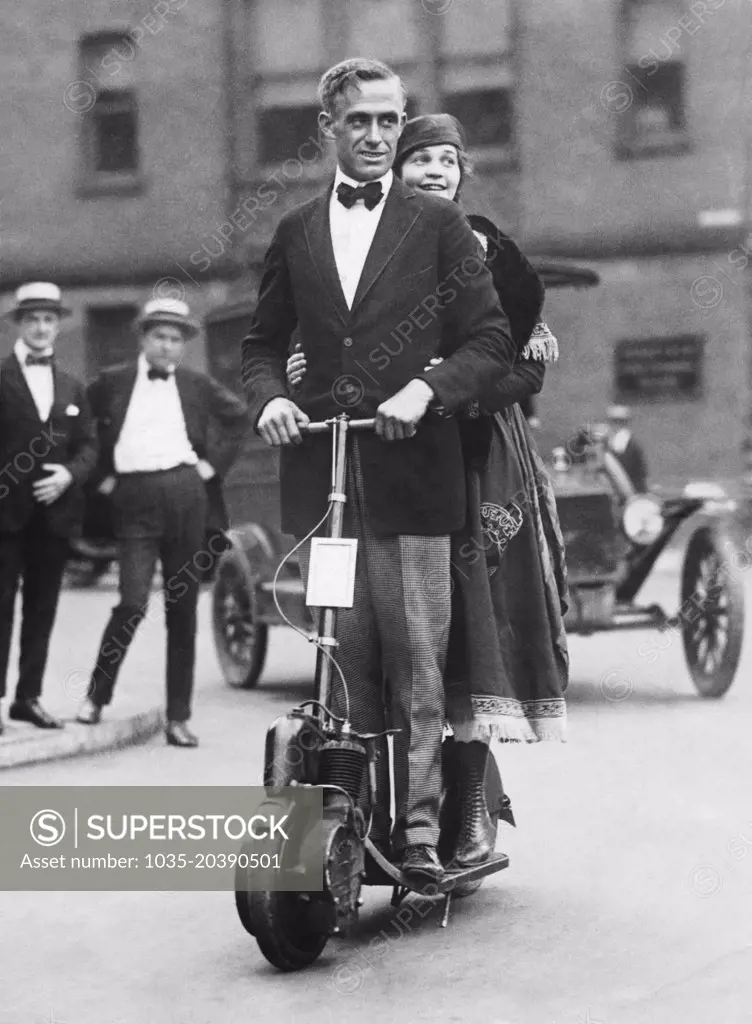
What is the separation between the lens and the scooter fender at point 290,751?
13.4 ft

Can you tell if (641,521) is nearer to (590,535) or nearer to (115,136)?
(590,535)

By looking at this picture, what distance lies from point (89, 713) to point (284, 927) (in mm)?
4304

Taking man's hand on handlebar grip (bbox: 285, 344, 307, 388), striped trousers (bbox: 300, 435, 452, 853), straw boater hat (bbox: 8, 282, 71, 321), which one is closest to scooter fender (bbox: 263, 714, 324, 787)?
striped trousers (bbox: 300, 435, 452, 853)

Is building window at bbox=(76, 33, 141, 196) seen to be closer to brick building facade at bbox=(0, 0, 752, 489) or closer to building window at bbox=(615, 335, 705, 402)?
brick building facade at bbox=(0, 0, 752, 489)

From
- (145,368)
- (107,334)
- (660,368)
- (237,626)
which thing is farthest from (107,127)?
(145,368)

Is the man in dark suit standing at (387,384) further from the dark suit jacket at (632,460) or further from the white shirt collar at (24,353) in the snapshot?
the dark suit jacket at (632,460)

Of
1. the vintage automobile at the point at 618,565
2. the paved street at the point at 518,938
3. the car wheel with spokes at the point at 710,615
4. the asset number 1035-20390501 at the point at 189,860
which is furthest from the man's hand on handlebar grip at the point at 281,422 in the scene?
the car wheel with spokes at the point at 710,615

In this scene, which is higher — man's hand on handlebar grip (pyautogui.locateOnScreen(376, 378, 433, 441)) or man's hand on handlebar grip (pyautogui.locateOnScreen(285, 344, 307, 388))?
man's hand on handlebar grip (pyautogui.locateOnScreen(285, 344, 307, 388))

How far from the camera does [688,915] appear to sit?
466cm

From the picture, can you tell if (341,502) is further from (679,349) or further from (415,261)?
(679,349)

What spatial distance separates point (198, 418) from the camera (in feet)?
26.8

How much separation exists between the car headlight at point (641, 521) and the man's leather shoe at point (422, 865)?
5252mm

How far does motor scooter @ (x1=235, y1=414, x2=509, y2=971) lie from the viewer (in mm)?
3973

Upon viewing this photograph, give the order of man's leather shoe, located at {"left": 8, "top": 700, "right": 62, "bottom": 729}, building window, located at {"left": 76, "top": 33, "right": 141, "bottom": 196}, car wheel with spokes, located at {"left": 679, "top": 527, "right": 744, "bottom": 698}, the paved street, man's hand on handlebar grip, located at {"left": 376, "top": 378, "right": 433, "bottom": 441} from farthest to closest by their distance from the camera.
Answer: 1. building window, located at {"left": 76, "top": 33, "right": 141, "bottom": 196}
2. car wheel with spokes, located at {"left": 679, "top": 527, "right": 744, "bottom": 698}
3. man's leather shoe, located at {"left": 8, "top": 700, "right": 62, "bottom": 729}
4. man's hand on handlebar grip, located at {"left": 376, "top": 378, "right": 433, "bottom": 441}
5. the paved street
